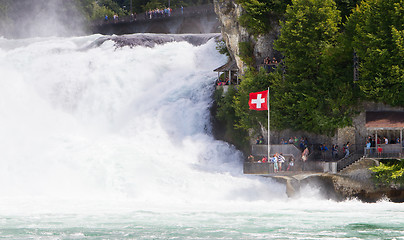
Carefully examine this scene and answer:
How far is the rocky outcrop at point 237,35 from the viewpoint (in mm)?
57156

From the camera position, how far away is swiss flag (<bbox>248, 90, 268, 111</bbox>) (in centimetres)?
5175

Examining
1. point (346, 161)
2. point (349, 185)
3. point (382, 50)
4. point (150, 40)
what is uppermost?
point (150, 40)

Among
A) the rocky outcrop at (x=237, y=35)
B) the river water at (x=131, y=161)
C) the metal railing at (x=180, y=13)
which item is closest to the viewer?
the river water at (x=131, y=161)

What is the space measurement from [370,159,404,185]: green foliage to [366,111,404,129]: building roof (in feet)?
7.02

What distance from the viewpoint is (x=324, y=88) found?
5169cm

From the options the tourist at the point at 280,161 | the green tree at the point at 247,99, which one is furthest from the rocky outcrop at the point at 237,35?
the tourist at the point at 280,161

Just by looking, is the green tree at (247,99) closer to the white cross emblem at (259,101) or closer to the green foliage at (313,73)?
the green foliage at (313,73)

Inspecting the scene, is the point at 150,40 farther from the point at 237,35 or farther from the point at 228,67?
the point at 237,35

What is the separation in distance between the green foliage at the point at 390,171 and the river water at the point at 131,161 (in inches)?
58.8

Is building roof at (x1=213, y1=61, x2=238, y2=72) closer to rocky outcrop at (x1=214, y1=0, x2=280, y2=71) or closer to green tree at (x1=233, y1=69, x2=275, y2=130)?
rocky outcrop at (x1=214, y1=0, x2=280, y2=71)

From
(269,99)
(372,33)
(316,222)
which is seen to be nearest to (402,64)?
(372,33)

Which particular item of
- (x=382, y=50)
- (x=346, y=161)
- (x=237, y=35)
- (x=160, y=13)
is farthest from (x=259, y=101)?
(x=160, y=13)

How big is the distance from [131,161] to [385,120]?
52.9 ft

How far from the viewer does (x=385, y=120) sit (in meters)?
48.7
